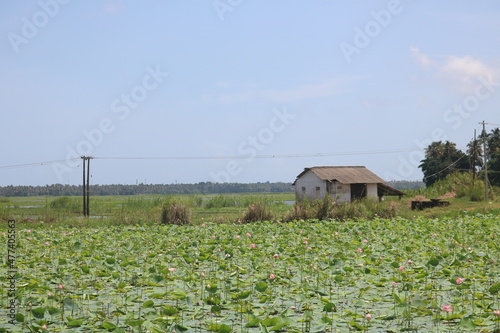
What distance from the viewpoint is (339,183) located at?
1152 inches

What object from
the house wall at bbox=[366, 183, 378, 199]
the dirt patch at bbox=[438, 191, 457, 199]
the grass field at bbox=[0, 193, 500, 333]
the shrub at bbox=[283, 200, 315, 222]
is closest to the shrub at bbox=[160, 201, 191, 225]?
the shrub at bbox=[283, 200, 315, 222]

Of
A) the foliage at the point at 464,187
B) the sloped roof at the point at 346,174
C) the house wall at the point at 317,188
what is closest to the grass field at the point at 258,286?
the house wall at the point at 317,188

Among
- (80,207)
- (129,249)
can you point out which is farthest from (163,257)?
(80,207)

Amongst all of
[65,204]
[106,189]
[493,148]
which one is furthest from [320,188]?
[106,189]

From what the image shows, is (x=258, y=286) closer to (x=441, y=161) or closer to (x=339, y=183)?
(x=339, y=183)

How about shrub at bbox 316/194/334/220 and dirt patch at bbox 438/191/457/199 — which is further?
dirt patch at bbox 438/191/457/199

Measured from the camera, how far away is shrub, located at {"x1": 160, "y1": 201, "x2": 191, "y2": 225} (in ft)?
63.0

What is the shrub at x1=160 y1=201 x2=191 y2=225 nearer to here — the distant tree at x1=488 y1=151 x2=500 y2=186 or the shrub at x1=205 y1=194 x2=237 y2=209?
the shrub at x1=205 y1=194 x2=237 y2=209

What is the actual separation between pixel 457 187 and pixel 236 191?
4183 inches

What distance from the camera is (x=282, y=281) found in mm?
7344

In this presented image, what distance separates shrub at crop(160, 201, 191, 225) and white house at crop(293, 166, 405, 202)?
1065 centimetres

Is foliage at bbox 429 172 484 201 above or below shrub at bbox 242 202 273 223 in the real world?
above

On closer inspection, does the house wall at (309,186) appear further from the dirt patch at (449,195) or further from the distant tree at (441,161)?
the distant tree at (441,161)

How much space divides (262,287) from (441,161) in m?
57.2
